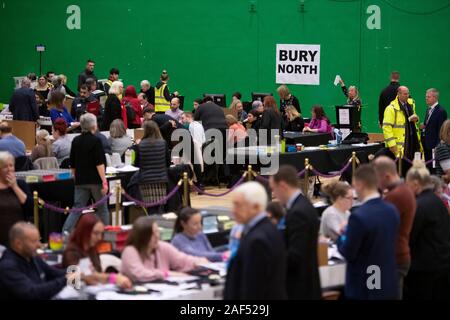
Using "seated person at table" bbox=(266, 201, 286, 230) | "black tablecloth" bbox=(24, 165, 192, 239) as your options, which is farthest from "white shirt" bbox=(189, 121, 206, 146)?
"seated person at table" bbox=(266, 201, 286, 230)

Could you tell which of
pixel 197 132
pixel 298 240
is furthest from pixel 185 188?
pixel 298 240

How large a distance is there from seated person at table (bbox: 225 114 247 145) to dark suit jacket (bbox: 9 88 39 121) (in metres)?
3.84

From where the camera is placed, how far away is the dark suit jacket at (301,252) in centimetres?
662

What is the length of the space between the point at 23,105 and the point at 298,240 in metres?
12.1

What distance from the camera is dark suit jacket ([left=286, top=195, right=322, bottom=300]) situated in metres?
6.62

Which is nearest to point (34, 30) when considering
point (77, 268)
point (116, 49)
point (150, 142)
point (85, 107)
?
point (116, 49)

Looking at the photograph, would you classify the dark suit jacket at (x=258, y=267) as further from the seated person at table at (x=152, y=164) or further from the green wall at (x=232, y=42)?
the green wall at (x=232, y=42)

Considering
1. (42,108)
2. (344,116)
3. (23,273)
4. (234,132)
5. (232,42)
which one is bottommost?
(23,273)

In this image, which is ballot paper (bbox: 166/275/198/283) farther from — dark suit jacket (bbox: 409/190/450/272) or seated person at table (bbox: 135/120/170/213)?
seated person at table (bbox: 135/120/170/213)

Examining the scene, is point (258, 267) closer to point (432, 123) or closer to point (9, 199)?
point (9, 199)

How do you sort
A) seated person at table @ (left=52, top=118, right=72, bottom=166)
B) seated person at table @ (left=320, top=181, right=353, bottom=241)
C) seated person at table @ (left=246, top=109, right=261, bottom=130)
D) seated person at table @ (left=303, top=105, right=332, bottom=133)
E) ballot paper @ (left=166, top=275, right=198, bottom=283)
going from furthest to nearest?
seated person at table @ (left=246, top=109, right=261, bottom=130)
seated person at table @ (left=303, top=105, right=332, bottom=133)
seated person at table @ (left=52, top=118, right=72, bottom=166)
seated person at table @ (left=320, top=181, right=353, bottom=241)
ballot paper @ (left=166, top=275, right=198, bottom=283)

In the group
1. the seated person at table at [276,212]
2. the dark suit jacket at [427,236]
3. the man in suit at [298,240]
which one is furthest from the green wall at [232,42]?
the man in suit at [298,240]

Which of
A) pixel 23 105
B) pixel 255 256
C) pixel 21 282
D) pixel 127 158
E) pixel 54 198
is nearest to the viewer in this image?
pixel 255 256

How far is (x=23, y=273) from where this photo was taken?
22.7 feet
